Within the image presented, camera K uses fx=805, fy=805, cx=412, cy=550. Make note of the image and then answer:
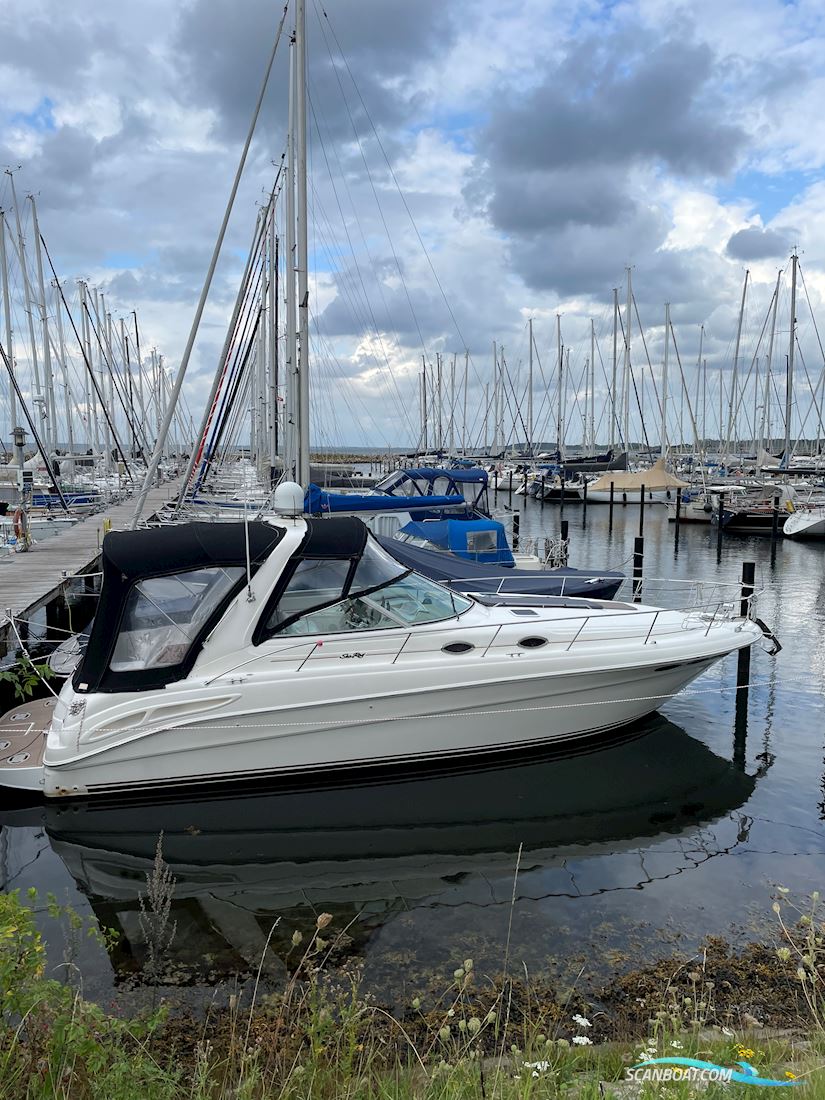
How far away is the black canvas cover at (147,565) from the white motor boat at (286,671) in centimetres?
1

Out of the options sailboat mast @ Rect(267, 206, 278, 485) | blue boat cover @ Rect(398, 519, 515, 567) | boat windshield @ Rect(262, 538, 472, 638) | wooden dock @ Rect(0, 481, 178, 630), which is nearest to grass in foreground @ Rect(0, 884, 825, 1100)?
boat windshield @ Rect(262, 538, 472, 638)

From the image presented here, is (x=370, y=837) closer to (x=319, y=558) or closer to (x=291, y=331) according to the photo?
(x=319, y=558)

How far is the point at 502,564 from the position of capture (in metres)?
16.0

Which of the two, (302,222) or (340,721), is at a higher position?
(302,222)

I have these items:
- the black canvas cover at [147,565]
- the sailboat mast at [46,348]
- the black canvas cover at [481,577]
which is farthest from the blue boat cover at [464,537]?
the sailboat mast at [46,348]

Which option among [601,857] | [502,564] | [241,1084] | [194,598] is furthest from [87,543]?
[241,1084]

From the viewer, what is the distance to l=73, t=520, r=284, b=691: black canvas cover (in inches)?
307

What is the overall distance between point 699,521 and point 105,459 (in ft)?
95.0

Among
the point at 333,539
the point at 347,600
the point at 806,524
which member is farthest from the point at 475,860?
the point at 806,524

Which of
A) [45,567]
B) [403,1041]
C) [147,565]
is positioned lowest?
[403,1041]

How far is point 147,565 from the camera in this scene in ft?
25.9

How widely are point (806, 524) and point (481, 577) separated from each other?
86.7 ft

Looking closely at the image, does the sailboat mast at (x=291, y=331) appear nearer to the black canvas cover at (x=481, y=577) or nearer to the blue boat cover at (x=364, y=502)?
the blue boat cover at (x=364, y=502)

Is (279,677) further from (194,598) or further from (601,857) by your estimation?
(601,857)
